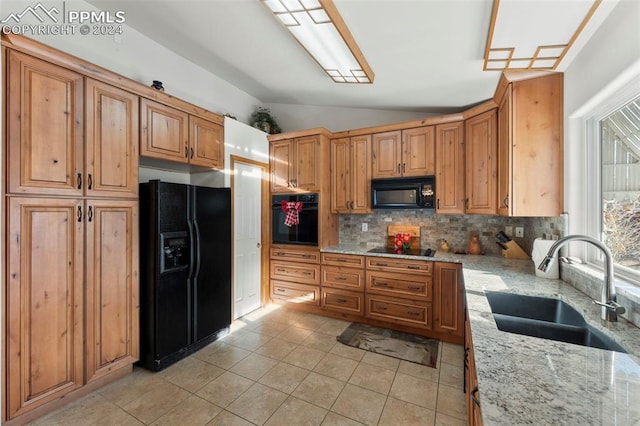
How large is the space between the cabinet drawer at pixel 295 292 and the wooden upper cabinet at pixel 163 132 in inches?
78.1

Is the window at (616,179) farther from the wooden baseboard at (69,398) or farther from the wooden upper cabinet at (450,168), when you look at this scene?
the wooden baseboard at (69,398)

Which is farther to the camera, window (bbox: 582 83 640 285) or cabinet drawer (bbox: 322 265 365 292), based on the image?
cabinet drawer (bbox: 322 265 365 292)

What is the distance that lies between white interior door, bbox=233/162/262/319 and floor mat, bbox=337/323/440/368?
1.28 metres

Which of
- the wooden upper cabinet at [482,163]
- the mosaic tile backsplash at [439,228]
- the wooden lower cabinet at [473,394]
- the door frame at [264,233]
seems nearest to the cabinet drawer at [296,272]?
the door frame at [264,233]

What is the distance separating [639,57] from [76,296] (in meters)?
3.50

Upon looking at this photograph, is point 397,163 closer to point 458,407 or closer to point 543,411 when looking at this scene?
point 458,407

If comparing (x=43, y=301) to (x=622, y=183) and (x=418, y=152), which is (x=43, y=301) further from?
(x=622, y=183)

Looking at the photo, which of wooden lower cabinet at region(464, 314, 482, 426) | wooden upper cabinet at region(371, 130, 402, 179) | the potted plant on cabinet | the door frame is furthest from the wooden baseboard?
wooden upper cabinet at region(371, 130, 402, 179)

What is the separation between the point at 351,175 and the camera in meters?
3.47

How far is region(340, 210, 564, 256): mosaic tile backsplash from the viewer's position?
2.92m

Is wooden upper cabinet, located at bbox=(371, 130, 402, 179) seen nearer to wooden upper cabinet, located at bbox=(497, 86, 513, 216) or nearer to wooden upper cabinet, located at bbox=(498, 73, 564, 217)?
wooden upper cabinet, located at bbox=(497, 86, 513, 216)

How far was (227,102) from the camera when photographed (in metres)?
3.55

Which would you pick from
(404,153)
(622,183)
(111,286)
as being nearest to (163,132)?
(111,286)

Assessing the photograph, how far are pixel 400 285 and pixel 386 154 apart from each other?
1566mm
